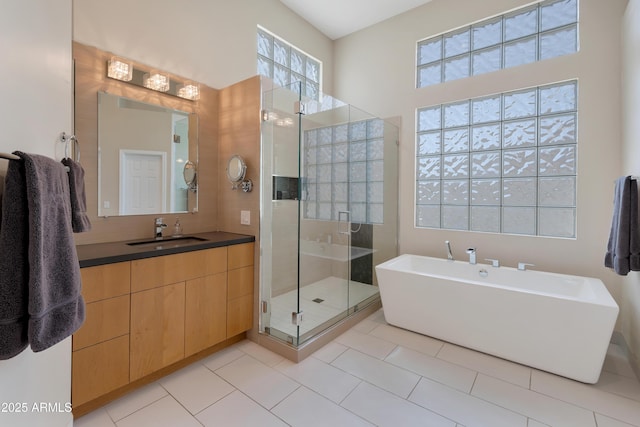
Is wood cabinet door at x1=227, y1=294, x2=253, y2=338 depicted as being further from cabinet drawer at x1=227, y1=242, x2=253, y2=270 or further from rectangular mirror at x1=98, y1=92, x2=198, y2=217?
rectangular mirror at x1=98, y1=92, x2=198, y2=217

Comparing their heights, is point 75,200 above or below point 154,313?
above

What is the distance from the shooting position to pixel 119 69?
2.16m

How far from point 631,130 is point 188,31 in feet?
12.2

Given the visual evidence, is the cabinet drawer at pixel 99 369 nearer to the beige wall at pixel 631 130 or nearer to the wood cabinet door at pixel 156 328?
the wood cabinet door at pixel 156 328

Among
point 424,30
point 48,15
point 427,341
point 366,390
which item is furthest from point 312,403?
point 424,30

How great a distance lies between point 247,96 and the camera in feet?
8.34

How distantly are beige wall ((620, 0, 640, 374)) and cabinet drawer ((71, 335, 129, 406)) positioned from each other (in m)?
3.47

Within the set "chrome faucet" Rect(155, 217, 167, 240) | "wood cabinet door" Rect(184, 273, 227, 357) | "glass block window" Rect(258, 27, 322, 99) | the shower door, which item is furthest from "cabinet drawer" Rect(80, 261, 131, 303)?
"glass block window" Rect(258, 27, 322, 99)

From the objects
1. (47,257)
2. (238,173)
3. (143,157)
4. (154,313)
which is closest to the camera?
(47,257)

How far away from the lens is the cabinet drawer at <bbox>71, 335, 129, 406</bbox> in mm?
1573

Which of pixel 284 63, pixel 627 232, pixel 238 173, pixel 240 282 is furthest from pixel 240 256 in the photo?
pixel 627 232

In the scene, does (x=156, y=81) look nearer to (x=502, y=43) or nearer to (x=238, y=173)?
(x=238, y=173)

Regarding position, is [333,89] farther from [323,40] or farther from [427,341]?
[427,341]

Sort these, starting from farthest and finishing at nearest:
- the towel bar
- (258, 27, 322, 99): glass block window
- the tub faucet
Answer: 1. (258, 27, 322, 99): glass block window
2. the tub faucet
3. the towel bar
